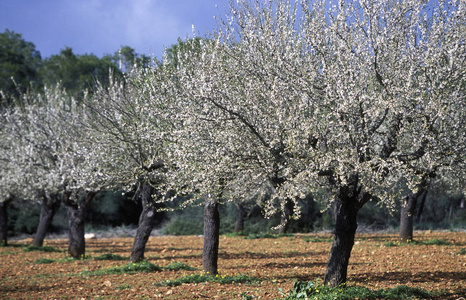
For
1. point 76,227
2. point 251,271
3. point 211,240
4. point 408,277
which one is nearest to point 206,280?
point 211,240

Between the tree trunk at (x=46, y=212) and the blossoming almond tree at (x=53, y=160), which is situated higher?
the blossoming almond tree at (x=53, y=160)

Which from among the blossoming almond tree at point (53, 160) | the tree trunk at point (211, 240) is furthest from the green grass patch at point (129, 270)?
the blossoming almond tree at point (53, 160)

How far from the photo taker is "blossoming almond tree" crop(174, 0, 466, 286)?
8.58 meters

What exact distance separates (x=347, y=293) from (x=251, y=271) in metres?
5.19

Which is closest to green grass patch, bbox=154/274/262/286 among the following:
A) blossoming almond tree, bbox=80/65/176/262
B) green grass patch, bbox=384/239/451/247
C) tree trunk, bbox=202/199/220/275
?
tree trunk, bbox=202/199/220/275

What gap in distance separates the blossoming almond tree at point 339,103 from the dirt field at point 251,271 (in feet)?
7.33

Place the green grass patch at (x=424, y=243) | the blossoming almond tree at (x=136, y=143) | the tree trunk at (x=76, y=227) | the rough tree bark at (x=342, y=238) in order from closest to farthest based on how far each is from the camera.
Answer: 1. the rough tree bark at (x=342, y=238)
2. the blossoming almond tree at (x=136, y=143)
3. the tree trunk at (x=76, y=227)
4. the green grass patch at (x=424, y=243)

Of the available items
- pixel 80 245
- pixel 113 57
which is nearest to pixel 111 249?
pixel 80 245

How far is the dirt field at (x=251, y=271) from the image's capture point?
1075 cm

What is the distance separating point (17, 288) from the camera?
40.5 ft

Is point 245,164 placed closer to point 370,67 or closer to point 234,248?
point 370,67

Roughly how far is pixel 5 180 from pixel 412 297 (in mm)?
19827

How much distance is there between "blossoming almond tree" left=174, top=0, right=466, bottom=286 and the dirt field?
7.33 feet

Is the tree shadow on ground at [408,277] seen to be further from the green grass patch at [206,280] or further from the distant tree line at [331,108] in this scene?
the green grass patch at [206,280]
